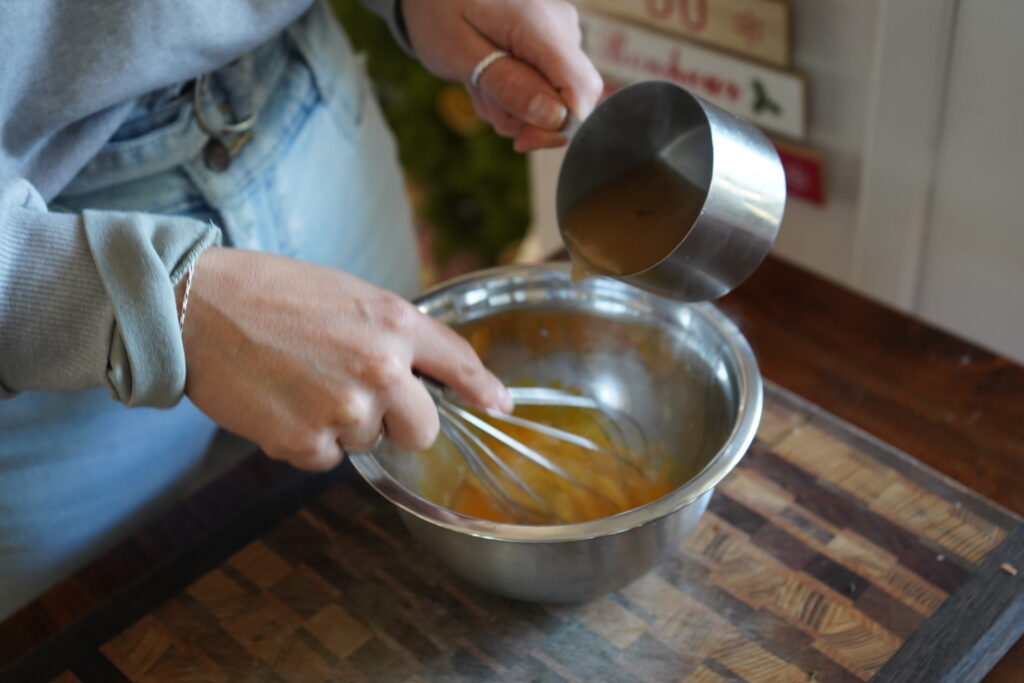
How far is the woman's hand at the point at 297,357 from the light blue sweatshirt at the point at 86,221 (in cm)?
2

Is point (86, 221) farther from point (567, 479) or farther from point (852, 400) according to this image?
point (852, 400)

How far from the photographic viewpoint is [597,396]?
854mm

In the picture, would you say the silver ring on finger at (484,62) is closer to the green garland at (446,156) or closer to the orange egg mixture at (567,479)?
the orange egg mixture at (567,479)

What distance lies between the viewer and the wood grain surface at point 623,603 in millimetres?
687

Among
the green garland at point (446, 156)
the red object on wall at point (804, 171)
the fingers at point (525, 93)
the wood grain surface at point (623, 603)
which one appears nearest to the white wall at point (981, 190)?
the red object on wall at point (804, 171)

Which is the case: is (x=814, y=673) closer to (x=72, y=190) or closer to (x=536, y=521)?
(x=536, y=521)

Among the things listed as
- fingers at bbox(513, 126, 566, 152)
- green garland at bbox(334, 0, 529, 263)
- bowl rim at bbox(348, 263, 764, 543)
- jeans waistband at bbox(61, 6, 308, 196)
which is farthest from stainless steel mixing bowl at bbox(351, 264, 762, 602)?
green garland at bbox(334, 0, 529, 263)

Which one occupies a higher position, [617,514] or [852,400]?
[617,514]

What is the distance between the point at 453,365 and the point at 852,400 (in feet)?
1.32

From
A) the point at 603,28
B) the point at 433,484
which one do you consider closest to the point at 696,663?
the point at 433,484

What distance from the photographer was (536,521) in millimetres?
→ 767

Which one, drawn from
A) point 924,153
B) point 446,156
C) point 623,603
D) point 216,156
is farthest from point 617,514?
point 446,156

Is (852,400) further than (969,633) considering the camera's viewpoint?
Yes

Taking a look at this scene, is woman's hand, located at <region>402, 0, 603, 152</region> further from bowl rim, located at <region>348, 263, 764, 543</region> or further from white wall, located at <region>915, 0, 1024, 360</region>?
white wall, located at <region>915, 0, 1024, 360</region>
